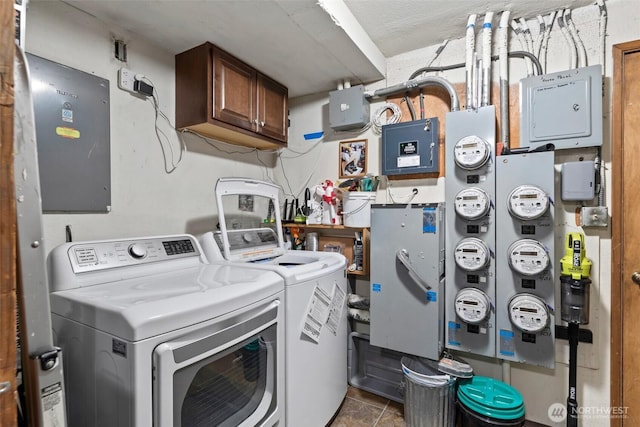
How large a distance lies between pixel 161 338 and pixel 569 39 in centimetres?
255

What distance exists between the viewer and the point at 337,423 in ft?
5.92

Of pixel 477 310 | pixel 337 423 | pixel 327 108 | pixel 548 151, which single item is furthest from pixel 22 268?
pixel 327 108

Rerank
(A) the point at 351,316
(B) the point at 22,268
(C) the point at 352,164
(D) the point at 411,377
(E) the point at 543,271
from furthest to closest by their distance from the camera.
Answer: (C) the point at 352,164
(A) the point at 351,316
(D) the point at 411,377
(E) the point at 543,271
(B) the point at 22,268

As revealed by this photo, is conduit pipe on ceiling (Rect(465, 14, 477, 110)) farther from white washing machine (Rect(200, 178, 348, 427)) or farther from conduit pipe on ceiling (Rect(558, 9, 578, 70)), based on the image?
white washing machine (Rect(200, 178, 348, 427))

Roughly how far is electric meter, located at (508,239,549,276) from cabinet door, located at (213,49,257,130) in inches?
74.2

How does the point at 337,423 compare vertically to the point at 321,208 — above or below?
below

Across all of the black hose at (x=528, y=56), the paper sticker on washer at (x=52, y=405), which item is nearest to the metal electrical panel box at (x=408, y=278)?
the black hose at (x=528, y=56)

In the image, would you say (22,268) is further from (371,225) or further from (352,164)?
(352,164)

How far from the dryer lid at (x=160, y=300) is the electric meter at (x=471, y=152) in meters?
1.31

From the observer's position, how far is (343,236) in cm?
240

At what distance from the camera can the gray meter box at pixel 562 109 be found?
1579 mm

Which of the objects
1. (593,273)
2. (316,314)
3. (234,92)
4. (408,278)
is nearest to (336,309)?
(316,314)

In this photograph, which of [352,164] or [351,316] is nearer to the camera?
[351,316]

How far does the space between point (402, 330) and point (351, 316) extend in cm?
49
